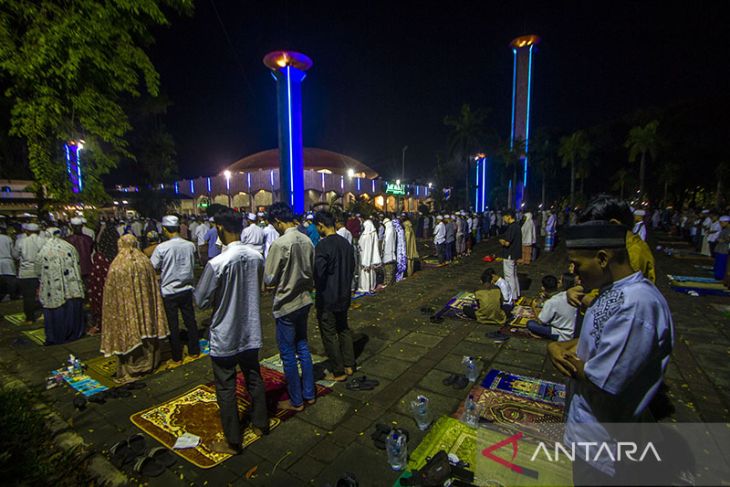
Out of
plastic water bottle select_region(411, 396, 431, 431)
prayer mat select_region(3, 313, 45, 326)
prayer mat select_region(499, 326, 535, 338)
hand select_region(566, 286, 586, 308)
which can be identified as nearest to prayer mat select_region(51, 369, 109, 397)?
prayer mat select_region(3, 313, 45, 326)

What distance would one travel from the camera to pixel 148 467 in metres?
2.96

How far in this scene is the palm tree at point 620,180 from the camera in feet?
138

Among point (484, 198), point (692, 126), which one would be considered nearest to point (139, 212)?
point (484, 198)

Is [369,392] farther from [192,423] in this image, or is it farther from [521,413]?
[192,423]

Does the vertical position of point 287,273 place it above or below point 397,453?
above

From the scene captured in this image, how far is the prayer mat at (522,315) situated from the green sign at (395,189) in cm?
3962

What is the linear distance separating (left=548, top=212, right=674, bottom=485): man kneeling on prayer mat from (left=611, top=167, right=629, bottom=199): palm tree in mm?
51503

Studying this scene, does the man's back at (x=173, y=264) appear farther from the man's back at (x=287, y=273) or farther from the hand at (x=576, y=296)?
the hand at (x=576, y=296)

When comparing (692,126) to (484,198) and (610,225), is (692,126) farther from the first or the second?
(610,225)

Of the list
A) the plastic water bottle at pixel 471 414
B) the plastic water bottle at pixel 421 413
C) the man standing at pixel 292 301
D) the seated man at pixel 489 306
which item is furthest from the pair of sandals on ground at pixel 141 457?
the seated man at pixel 489 306

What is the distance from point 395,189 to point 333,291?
43.6 metres

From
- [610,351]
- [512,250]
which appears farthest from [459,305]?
[610,351]

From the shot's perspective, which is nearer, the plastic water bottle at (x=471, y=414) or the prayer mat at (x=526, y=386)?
the plastic water bottle at (x=471, y=414)

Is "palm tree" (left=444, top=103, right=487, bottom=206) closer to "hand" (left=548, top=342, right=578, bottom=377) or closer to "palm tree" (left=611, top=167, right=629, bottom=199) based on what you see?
"palm tree" (left=611, top=167, right=629, bottom=199)
